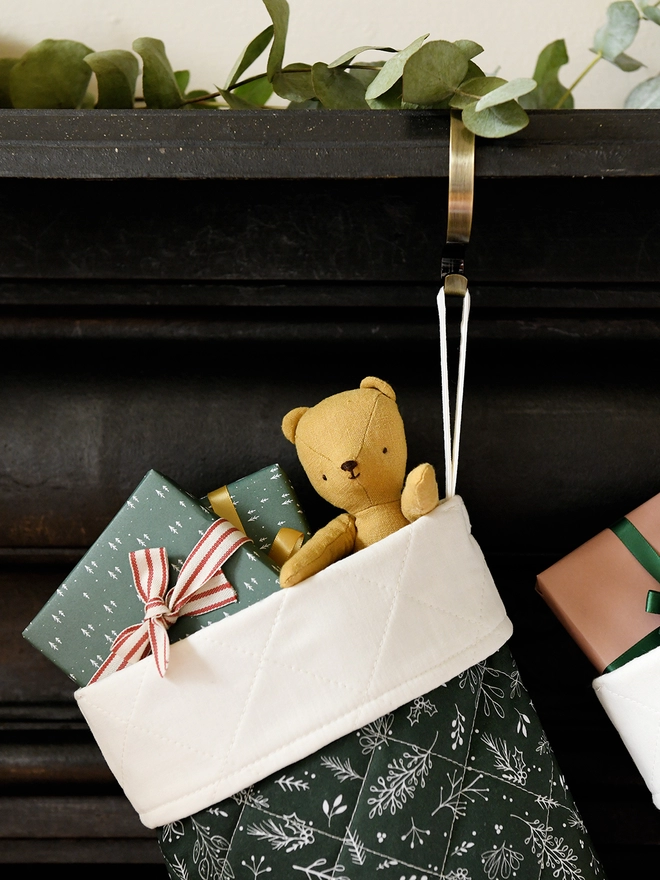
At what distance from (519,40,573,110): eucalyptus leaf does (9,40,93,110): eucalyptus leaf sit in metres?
0.40

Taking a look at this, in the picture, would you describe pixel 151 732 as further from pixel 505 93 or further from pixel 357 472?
pixel 505 93

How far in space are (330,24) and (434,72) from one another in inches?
8.9

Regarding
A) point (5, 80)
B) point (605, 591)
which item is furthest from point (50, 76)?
point (605, 591)

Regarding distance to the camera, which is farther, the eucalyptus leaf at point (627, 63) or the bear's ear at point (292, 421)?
the eucalyptus leaf at point (627, 63)

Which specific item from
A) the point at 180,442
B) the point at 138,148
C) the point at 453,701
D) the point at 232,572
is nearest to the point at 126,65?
the point at 138,148

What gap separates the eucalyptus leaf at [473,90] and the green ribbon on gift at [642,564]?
33 centimetres

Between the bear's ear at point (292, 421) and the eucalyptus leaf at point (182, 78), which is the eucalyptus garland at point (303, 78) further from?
the bear's ear at point (292, 421)

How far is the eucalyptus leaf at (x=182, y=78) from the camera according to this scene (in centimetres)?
59

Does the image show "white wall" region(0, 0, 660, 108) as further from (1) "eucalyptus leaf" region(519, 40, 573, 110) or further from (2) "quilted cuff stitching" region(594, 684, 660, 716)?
(2) "quilted cuff stitching" region(594, 684, 660, 716)

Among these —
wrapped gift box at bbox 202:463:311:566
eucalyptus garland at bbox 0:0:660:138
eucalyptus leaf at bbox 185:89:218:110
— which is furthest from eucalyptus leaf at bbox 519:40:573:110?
wrapped gift box at bbox 202:463:311:566

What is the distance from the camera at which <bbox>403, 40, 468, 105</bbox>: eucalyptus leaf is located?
425 millimetres

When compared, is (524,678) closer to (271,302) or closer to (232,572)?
(232,572)

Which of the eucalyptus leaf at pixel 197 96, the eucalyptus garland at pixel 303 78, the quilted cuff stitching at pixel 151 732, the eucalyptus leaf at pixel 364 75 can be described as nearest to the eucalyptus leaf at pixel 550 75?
the eucalyptus garland at pixel 303 78

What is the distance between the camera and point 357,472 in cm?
45
